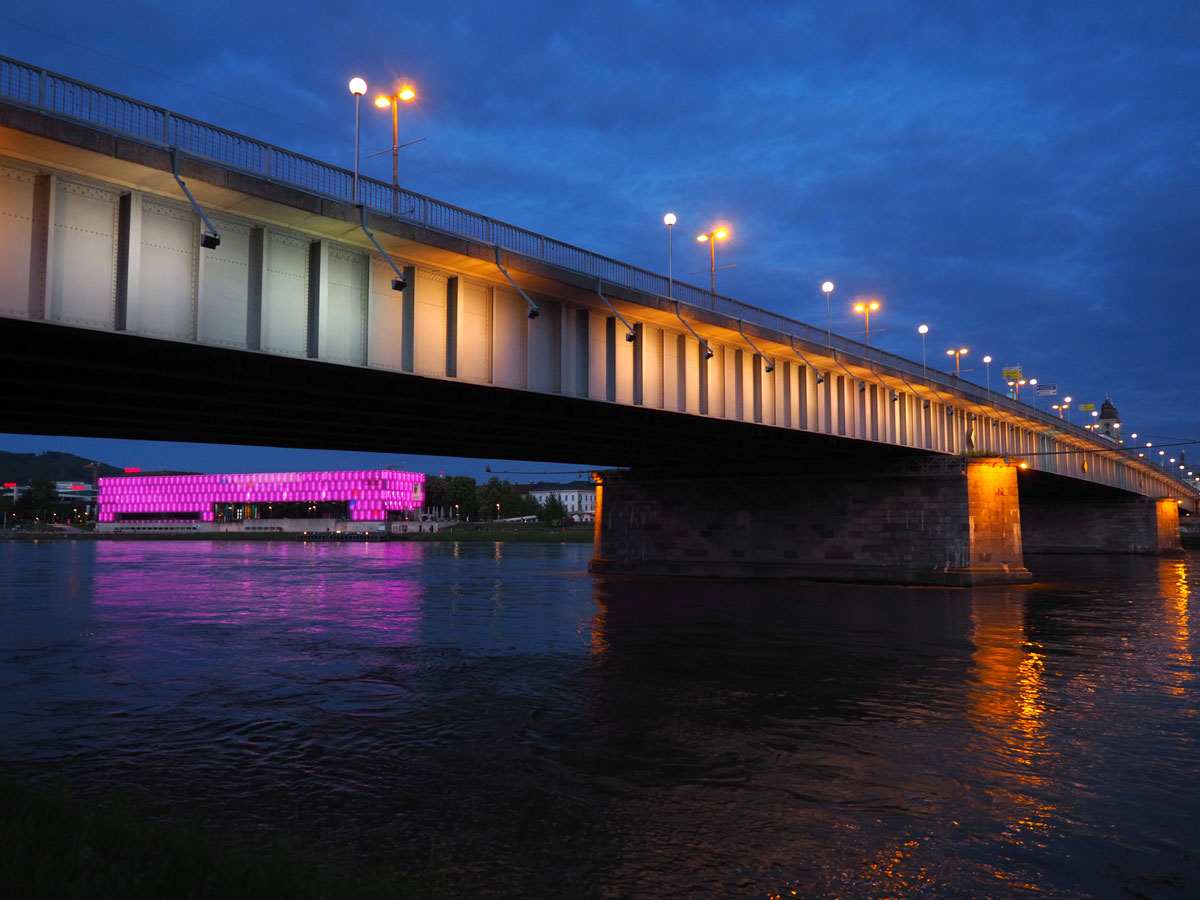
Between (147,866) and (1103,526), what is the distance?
102457mm

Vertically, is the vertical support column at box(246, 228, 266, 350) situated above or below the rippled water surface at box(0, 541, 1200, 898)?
above

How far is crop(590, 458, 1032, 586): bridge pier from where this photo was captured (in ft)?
A: 148

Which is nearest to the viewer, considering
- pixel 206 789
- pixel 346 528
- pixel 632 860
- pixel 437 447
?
pixel 632 860

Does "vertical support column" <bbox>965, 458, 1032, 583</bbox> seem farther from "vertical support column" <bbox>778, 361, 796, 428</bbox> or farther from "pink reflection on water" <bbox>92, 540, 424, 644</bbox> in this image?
"pink reflection on water" <bbox>92, 540, 424, 644</bbox>

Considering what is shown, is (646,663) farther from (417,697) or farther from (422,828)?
(422,828)

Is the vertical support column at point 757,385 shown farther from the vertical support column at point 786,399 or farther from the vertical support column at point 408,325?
the vertical support column at point 408,325

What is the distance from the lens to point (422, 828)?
869 centimetres

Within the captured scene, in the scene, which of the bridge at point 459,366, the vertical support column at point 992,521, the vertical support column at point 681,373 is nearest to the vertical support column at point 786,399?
the bridge at point 459,366

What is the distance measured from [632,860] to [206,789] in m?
5.20

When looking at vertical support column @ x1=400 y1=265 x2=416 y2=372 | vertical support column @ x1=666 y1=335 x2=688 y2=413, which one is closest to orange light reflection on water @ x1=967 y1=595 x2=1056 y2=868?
vertical support column @ x1=666 y1=335 x2=688 y2=413

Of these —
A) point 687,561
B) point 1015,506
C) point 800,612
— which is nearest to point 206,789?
point 800,612

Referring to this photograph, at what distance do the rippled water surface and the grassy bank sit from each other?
3.73 feet

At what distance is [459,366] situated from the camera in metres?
23.1

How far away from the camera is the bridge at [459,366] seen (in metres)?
16.4
